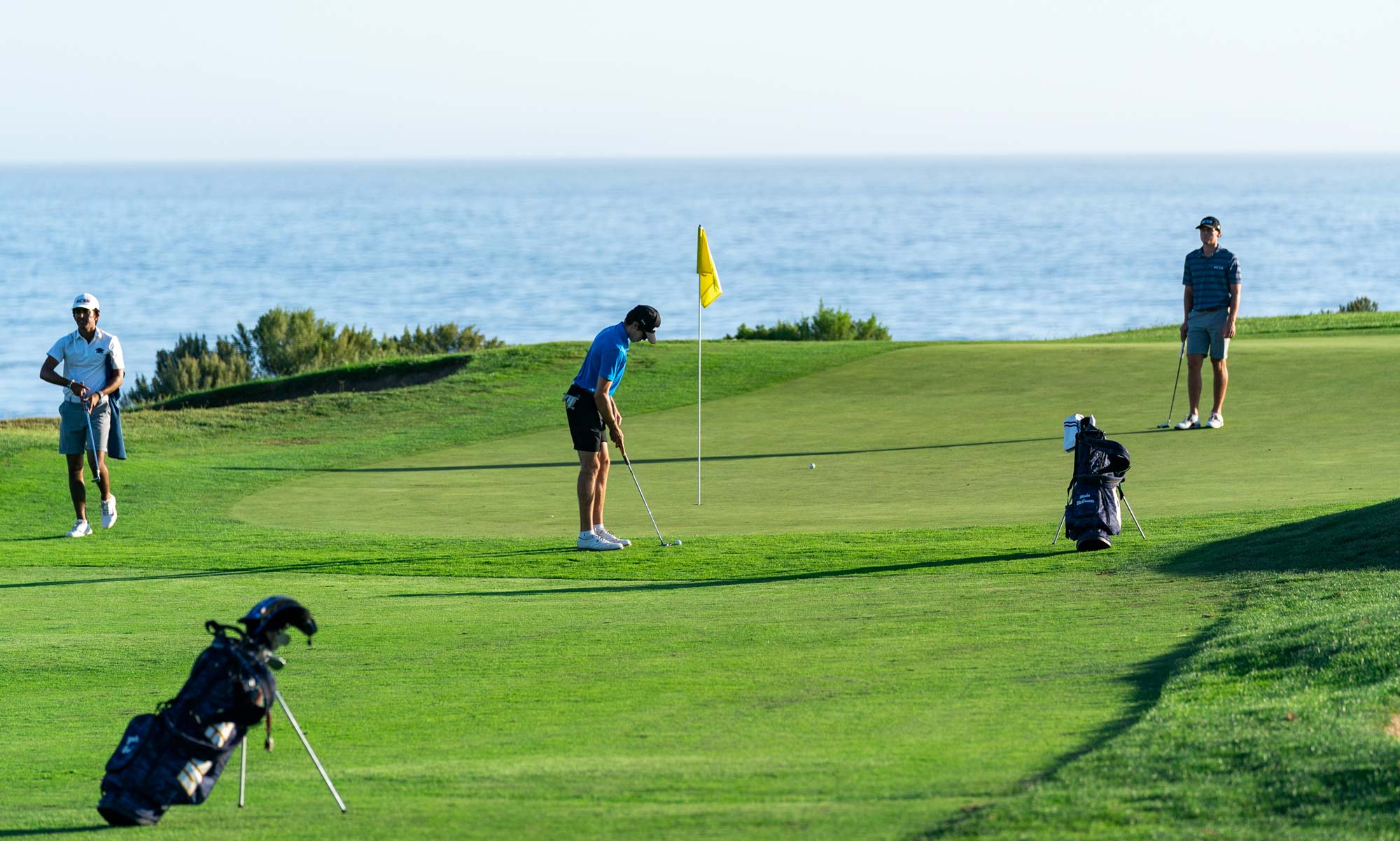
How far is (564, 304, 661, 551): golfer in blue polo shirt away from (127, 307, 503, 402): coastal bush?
2185cm

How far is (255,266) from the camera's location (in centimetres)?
10406

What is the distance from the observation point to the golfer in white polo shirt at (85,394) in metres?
13.3

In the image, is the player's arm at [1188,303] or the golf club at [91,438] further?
the player's arm at [1188,303]

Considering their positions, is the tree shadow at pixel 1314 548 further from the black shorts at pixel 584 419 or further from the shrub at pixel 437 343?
the shrub at pixel 437 343

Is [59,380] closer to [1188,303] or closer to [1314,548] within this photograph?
[1314,548]

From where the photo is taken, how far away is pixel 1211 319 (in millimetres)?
16562

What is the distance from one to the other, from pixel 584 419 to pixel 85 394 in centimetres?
Answer: 459

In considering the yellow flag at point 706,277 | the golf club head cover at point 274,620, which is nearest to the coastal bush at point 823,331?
the yellow flag at point 706,277

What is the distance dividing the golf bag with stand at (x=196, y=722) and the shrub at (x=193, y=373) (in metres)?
25.8

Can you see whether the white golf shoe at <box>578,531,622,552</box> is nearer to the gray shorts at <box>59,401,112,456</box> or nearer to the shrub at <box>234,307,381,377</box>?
the gray shorts at <box>59,401,112,456</box>

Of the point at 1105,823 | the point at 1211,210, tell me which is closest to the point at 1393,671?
the point at 1105,823

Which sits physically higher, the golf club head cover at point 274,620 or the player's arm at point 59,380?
the player's arm at point 59,380

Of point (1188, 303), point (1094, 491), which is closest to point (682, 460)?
point (1188, 303)

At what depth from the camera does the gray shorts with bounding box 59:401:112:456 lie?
13.4m
